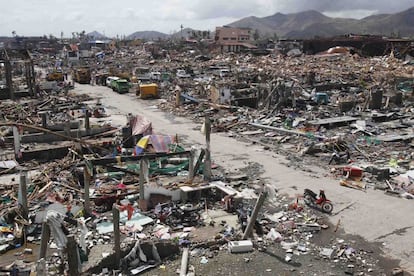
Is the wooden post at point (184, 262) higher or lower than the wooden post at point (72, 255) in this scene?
lower

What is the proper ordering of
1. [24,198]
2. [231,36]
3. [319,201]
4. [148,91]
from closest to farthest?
[24,198] < [319,201] < [148,91] < [231,36]

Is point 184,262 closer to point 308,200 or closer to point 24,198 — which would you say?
point 24,198

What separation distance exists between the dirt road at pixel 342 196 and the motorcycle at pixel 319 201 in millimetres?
249

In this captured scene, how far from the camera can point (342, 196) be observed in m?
12.2

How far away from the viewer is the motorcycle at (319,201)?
36.4 feet

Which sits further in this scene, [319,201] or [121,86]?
[121,86]

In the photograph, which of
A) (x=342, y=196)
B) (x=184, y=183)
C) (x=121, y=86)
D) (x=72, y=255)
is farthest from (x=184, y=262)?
(x=121, y=86)

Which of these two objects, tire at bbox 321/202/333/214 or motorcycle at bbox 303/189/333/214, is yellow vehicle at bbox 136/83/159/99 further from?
tire at bbox 321/202/333/214

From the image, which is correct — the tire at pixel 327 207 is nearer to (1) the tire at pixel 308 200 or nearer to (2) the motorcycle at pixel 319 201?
(2) the motorcycle at pixel 319 201

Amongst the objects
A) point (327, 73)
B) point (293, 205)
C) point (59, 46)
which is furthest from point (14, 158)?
point (59, 46)

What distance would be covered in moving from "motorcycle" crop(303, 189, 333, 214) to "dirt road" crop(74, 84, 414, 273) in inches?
9.8

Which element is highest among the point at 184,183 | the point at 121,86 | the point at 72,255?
the point at 72,255

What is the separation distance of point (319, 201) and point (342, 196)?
4.35 ft

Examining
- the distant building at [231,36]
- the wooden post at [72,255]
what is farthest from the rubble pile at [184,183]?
the distant building at [231,36]
